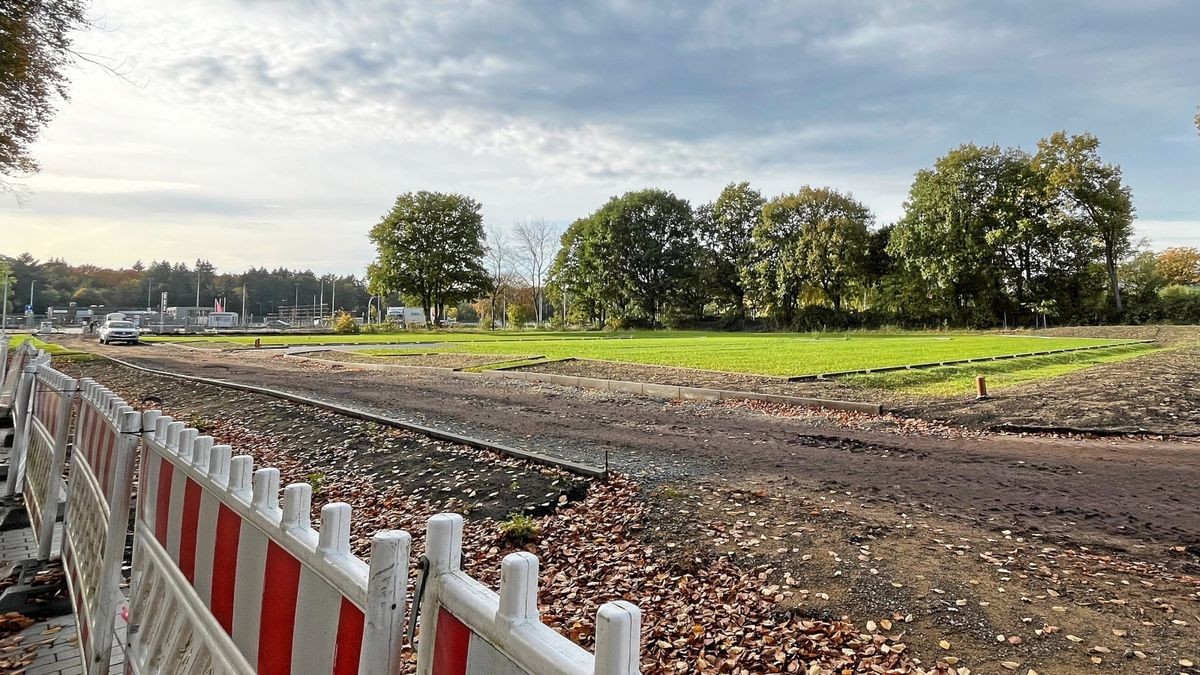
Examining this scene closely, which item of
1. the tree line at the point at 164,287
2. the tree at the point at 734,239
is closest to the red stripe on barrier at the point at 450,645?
the tree at the point at 734,239

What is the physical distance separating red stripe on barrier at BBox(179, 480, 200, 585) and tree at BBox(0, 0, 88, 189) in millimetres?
12199

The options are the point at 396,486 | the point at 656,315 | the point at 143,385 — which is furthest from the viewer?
the point at 656,315

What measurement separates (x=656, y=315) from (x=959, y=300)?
86.3ft

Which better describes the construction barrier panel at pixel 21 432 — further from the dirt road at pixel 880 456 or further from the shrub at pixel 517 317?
the shrub at pixel 517 317

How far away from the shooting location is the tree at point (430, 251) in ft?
207

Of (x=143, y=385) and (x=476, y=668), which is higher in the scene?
(x=476, y=668)

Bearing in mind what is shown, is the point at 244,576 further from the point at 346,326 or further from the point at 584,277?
the point at 584,277

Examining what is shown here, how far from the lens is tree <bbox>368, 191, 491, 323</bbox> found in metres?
63.1

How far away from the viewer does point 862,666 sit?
2965mm

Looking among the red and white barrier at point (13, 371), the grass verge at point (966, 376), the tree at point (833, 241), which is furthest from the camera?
the tree at point (833, 241)

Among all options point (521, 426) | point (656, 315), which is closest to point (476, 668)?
point (521, 426)

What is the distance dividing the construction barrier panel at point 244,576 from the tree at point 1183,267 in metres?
72.4

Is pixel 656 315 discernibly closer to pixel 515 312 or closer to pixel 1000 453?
pixel 515 312

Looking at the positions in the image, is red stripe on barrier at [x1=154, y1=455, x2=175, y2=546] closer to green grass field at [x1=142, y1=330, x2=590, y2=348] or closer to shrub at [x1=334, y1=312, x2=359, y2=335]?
green grass field at [x1=142, y1=330, x2=590, y2=348]
